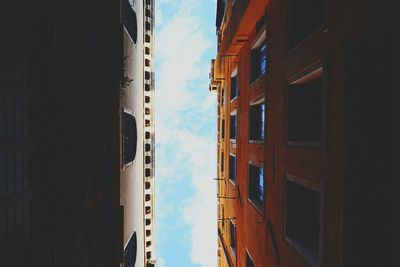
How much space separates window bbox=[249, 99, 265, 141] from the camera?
2256cm

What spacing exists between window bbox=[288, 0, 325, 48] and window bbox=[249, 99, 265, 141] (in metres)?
6.91

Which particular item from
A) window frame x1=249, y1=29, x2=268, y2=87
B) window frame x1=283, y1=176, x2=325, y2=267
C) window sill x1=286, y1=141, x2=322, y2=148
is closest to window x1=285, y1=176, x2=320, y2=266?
window frame x1=283, y1=176, x2=325, y2=267

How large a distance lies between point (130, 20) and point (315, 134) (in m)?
19.6

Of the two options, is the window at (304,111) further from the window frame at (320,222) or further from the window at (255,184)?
the window at (255,184)

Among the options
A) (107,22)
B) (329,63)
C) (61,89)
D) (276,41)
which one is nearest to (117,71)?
(107,22)

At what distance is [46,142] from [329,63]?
12.0 meters

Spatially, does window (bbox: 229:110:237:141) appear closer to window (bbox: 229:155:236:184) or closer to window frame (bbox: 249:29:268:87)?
window (bbox: 229:155:236:184)

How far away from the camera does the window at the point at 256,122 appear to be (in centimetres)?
2256

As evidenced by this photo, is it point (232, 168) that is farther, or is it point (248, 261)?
point (232, 168)

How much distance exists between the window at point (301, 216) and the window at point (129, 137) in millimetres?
12144

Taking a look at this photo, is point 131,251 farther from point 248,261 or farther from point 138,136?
point 248,261

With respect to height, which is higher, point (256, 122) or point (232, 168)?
point (256, 122)

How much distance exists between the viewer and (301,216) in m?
15.5

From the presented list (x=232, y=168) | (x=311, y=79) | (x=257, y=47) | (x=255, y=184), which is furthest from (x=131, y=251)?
(x=311, y=79)
